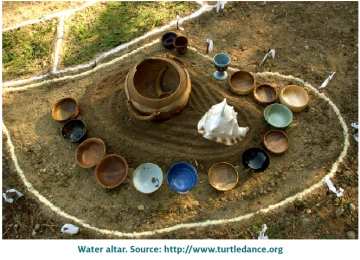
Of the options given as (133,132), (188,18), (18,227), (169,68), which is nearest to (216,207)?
(133,132)

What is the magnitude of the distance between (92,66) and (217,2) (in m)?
3.97

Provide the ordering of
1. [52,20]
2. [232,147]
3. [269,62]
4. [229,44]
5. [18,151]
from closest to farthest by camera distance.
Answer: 1. [232,147]
2. [18,151]
3. [269,62]
4. [229,44]
5. [52,20]

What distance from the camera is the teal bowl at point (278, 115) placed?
231 inches

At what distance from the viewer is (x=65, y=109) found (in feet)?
21.6

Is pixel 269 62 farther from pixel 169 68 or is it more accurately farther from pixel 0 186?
pixel 0 186

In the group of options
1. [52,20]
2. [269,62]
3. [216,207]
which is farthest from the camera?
[52,20]

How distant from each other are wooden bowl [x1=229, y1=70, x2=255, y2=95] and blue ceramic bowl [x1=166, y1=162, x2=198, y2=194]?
2.05m

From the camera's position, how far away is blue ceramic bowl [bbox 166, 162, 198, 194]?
5.26 m

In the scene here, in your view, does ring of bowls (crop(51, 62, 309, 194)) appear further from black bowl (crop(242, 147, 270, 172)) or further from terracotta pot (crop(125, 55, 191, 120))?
terracotta pot (crop(125, 55, 191, 120))

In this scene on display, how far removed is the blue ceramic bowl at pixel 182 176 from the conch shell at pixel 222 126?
28.2 inches

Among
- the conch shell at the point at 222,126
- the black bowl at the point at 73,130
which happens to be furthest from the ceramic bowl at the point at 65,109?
the conch shell at the point at 222,126

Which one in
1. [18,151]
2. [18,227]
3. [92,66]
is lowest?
[18,227]

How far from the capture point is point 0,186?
5.75m

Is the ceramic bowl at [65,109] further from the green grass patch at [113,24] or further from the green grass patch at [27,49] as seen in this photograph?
the green grass patch at [27,49]
